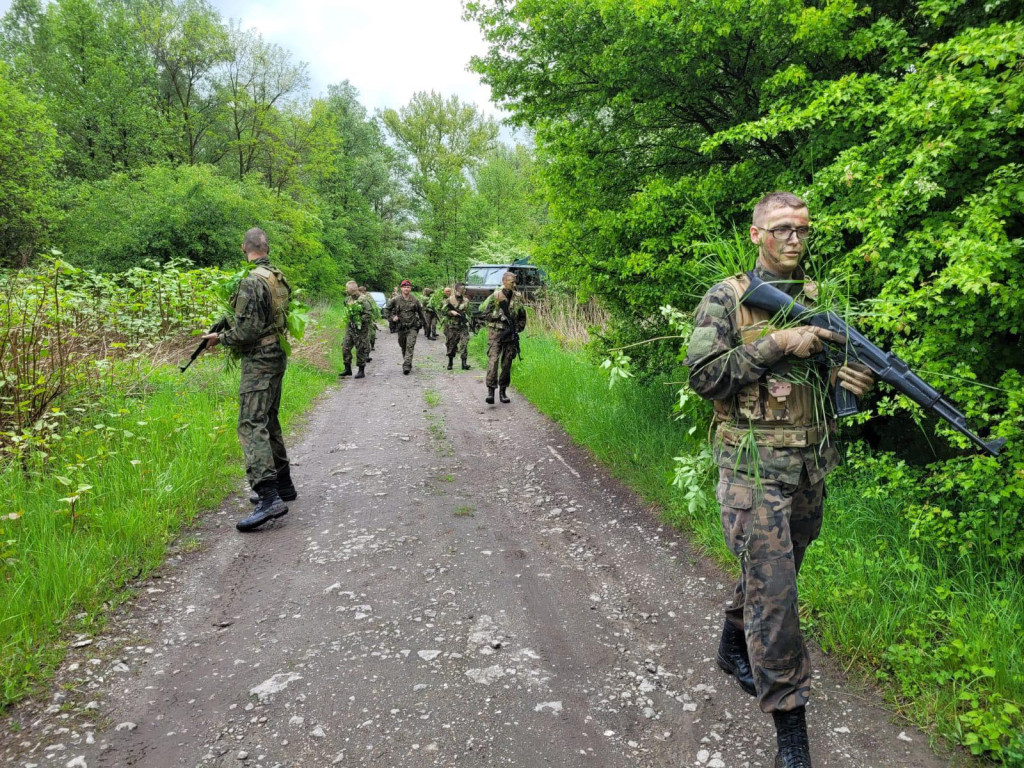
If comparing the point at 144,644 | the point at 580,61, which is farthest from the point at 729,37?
the point at 144,644

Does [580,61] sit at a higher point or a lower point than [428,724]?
higher

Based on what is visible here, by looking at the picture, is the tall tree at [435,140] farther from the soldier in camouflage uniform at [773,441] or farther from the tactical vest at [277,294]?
the soldier in camouflage uniform at [773,441]

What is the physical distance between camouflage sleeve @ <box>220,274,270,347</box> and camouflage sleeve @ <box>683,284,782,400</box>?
135 inches

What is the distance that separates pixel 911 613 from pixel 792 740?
114cm

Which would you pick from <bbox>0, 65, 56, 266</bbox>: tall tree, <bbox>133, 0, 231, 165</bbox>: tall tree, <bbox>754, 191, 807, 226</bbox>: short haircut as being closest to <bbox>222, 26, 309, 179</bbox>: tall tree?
<bbox>133, 0, 231, 165</bbox>: tall tree

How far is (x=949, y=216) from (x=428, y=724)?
362 centimetres

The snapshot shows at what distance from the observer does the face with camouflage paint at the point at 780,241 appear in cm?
222

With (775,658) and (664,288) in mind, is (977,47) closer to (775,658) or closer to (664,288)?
(664,288)

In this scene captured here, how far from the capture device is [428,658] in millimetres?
2875

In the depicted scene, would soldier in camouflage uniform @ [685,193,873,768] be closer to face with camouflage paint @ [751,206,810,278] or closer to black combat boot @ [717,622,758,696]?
face with camouflage paint @ [751,206,810,278]

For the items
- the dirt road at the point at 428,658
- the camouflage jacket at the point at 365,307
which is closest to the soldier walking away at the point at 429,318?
the camouflage jacket at the point at 365,307

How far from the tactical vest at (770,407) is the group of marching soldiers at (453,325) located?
7.00m

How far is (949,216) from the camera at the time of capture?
10.1 feet

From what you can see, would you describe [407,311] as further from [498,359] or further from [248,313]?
[248,313]
